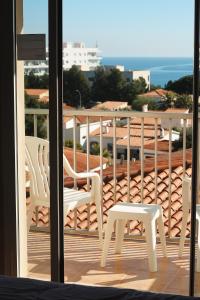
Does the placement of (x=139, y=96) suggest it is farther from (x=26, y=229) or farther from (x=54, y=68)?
(x=26, y=229)

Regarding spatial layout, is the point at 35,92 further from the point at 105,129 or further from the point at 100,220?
the point at 100,220

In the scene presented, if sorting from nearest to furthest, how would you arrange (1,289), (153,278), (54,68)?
(1,289) → (54,68) → (153,278)

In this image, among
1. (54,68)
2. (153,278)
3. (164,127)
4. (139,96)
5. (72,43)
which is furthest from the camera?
(164,127)

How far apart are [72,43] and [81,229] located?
67.7 inches

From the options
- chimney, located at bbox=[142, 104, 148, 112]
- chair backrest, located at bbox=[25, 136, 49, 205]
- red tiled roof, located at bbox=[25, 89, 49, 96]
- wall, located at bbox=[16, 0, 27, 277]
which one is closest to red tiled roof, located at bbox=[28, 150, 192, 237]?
chimney, located at bbox=[142, 104, 148, 112]

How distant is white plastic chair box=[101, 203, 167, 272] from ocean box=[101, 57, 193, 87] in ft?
3.46

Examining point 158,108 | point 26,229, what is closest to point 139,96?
point 158,108

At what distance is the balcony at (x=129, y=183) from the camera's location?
378cm

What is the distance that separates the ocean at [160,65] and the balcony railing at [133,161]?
24.9 inches

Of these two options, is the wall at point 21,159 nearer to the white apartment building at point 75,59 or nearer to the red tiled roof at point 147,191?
the white apartment building at point 75,59

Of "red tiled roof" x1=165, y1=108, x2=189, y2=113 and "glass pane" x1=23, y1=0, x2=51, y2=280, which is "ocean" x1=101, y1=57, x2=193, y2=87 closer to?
"red tiled roof" x1=165, y1=108, x2=189, y2=113

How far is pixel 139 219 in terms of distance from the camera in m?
3.88

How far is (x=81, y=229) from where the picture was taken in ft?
14.5

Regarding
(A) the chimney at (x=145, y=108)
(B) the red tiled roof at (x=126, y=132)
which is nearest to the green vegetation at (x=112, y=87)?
(A) the chimney at (x=145, y=108)
